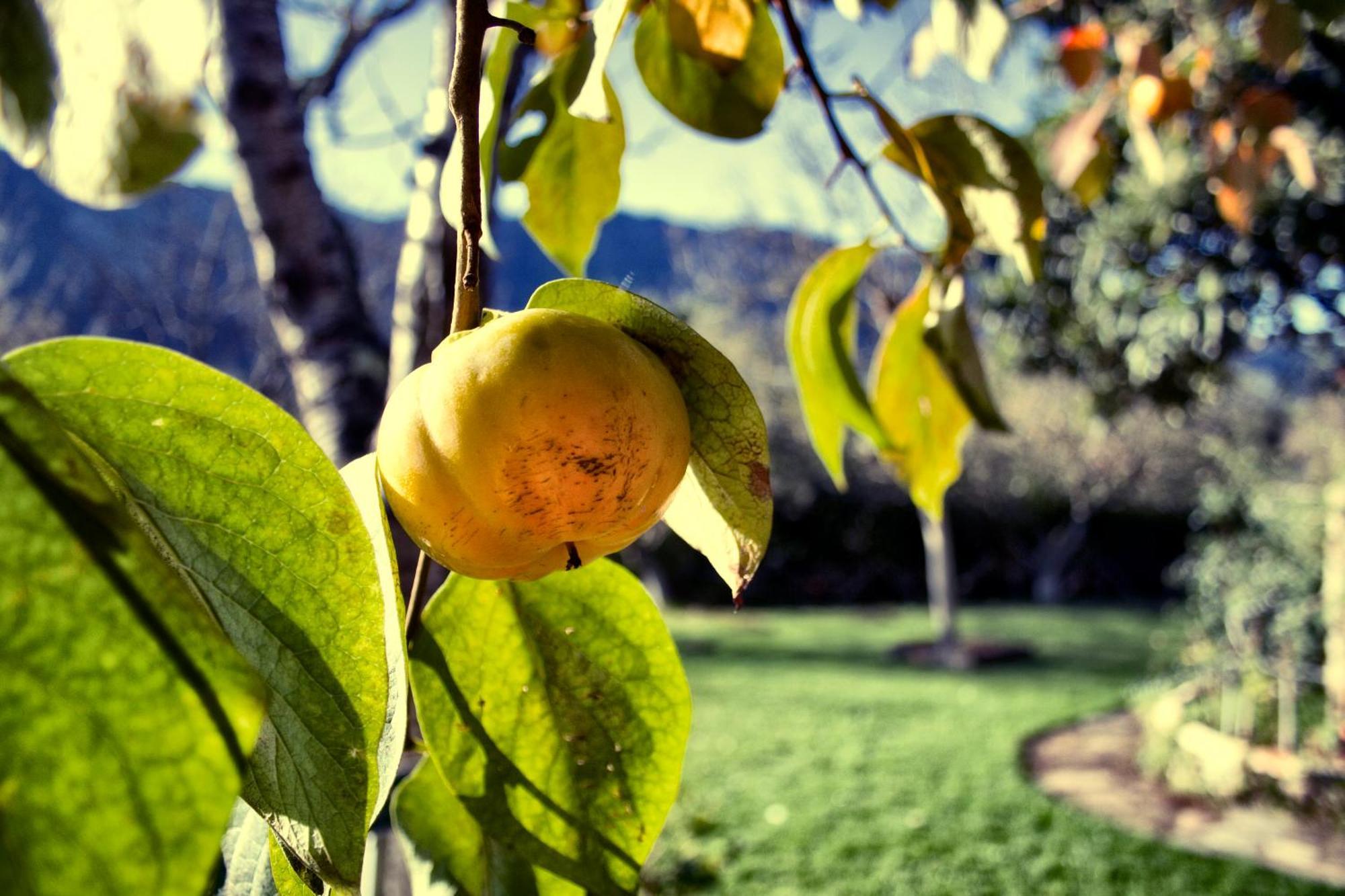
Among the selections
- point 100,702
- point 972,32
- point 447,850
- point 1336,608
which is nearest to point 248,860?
point 447,850

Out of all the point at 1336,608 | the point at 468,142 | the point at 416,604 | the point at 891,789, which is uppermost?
the point at 468,142

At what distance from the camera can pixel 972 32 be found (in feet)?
2.20

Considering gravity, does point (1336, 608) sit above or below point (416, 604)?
below

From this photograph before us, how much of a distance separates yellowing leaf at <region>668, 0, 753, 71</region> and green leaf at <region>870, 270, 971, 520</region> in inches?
8.6

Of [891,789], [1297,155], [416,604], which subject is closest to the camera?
[416,604]

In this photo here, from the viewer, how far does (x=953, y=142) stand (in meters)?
0.56

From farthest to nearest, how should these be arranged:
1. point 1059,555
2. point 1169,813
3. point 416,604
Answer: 1. point 1059,555
2. point 1169,813
3. point 416,604

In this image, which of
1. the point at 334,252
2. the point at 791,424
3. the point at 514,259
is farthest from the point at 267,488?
the point at 514,259

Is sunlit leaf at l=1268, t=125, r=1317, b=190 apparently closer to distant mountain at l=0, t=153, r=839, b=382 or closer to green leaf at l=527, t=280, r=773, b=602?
green leaf at l=527, t=280, r=773, b=602

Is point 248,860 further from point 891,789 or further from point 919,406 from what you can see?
point 891,789

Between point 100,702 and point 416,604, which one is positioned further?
point 416,604

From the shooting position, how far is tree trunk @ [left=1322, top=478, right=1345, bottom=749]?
4.93 m

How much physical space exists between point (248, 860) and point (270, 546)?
0.14m

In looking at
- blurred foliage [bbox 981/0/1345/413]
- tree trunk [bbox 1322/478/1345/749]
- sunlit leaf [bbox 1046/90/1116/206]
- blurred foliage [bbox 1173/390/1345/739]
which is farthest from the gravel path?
sunlit leaf [bbox 1046/90/1116/206]
